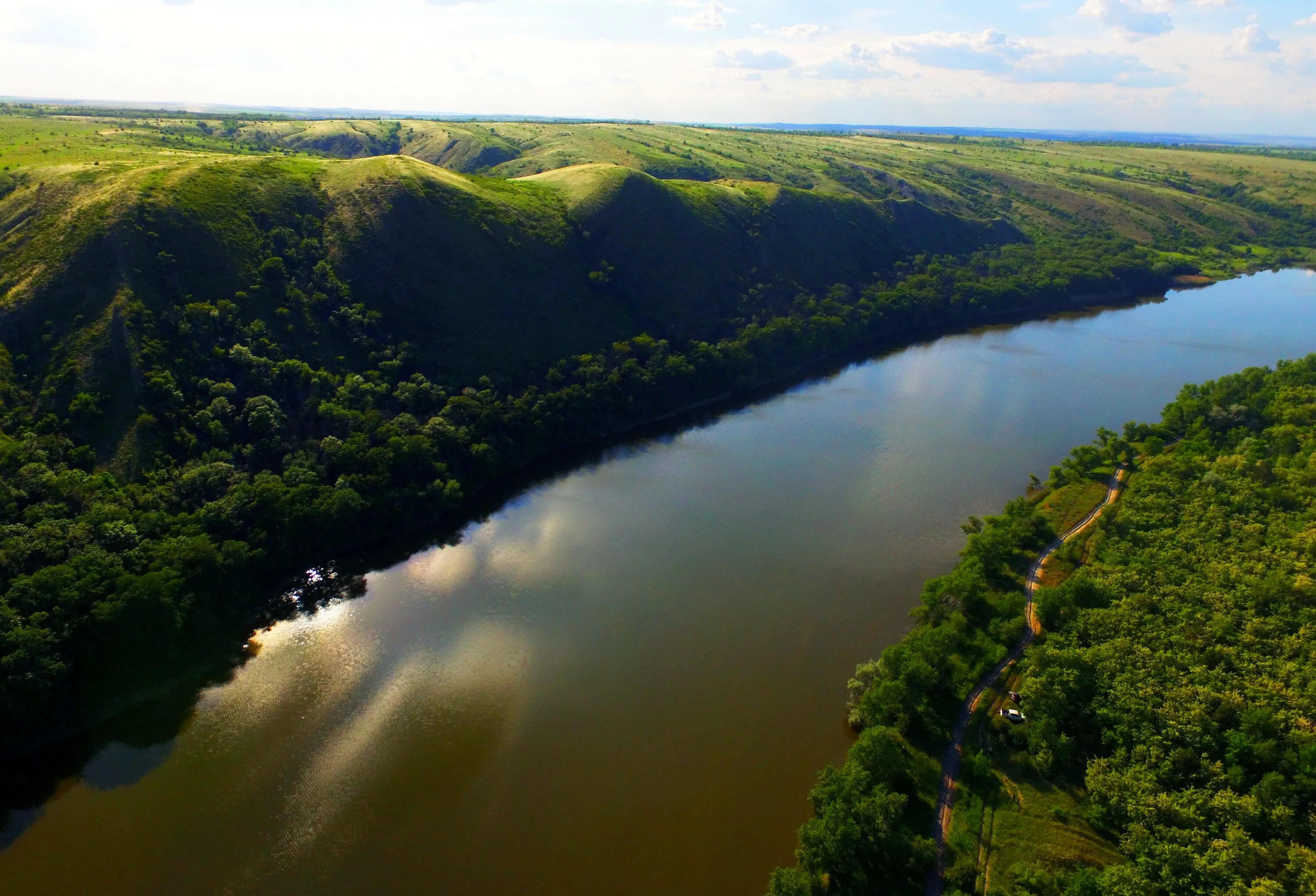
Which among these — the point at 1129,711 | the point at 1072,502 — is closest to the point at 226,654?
the point at 1129,711

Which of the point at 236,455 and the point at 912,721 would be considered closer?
the point at 912,721

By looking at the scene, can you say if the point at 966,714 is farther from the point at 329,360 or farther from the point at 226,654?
the point at 329,360

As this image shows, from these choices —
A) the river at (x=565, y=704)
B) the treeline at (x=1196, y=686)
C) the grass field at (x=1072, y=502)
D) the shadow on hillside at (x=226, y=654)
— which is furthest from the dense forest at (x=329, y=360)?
the treeline at (x=1196, y=686)

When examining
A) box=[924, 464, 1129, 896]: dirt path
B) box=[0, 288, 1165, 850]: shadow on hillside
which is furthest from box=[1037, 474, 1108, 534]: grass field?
box=[0, 288, 1165, 850]: shadow on hillside

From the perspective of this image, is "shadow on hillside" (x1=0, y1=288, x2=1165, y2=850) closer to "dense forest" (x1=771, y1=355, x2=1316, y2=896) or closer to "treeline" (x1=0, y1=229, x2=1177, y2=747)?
"treeline" (x1=0, y1=229, x2=1177, y2=747)

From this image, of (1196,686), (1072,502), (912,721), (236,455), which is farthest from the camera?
(1072,502)

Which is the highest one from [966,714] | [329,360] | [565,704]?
[329,360]
